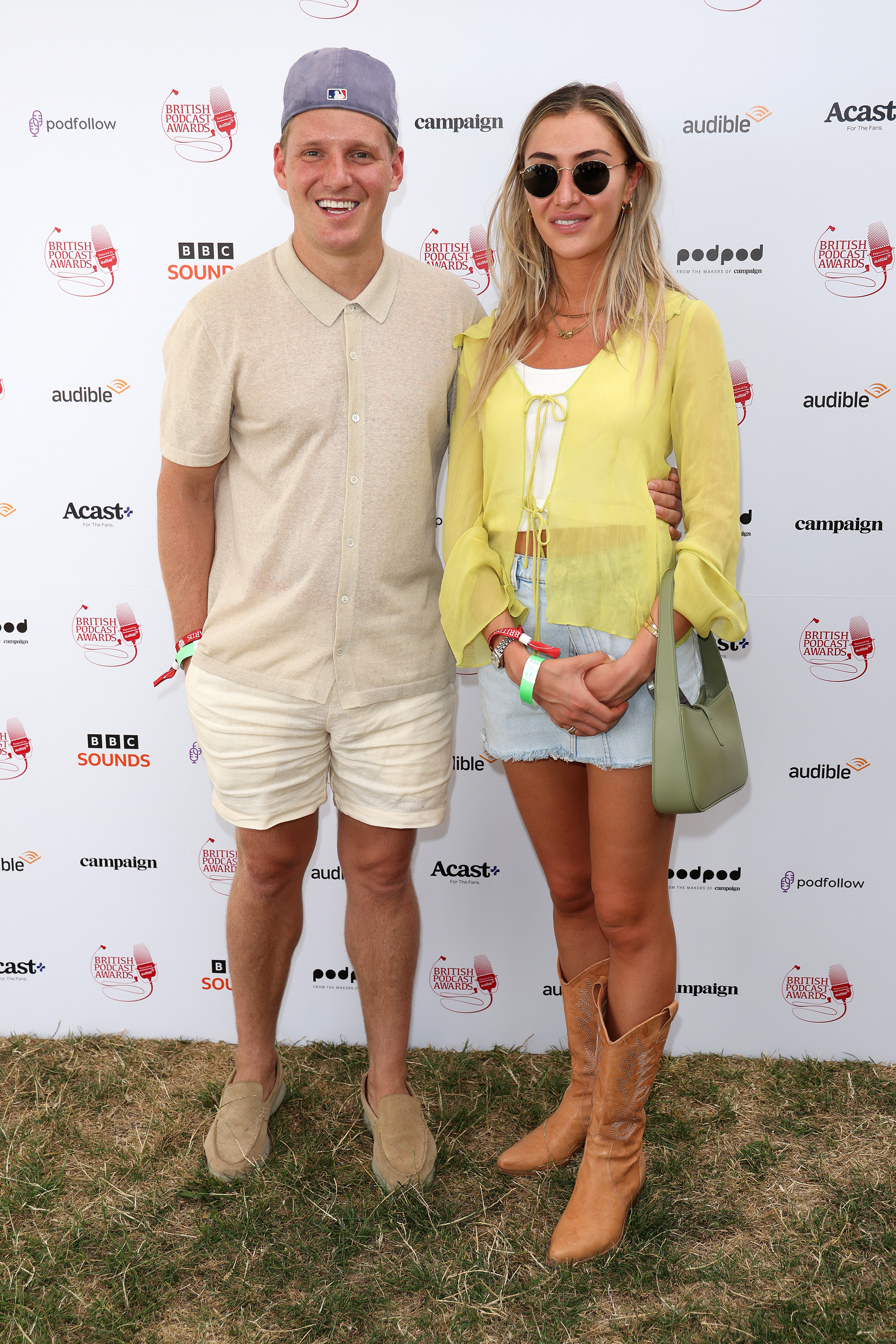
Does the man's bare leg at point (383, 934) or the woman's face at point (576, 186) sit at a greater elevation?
the woman's face at point (576, 186)

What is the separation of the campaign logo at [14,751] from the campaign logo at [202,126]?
63.2 inches

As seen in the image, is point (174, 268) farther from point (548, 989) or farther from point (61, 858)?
point (548, 989)

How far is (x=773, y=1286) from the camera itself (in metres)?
2.01

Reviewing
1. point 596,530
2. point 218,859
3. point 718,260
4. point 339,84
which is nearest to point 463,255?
point 718,260

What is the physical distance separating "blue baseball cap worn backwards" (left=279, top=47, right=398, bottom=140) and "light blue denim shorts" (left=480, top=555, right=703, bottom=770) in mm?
894

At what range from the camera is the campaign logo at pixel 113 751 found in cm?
286

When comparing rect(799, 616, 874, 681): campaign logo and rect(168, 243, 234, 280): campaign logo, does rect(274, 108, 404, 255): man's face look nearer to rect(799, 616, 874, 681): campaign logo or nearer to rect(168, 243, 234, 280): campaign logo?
rect(168, 243, 234, 280): campaign logo

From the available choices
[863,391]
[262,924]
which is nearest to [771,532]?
[863,391]

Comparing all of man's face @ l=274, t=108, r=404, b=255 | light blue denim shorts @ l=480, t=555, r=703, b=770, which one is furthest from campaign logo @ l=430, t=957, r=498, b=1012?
man's face @ l=274, t=108, r=404, b=255

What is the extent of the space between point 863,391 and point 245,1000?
84.5 inches

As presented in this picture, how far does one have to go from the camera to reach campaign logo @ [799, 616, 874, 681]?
8.74ft

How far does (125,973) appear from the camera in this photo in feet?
9.84

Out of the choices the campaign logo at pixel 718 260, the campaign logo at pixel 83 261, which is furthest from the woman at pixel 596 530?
the campaign logo at pixel 83 261

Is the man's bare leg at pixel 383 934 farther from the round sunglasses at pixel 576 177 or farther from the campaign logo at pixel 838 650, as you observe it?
the round sunglasses at pixel 576 177
